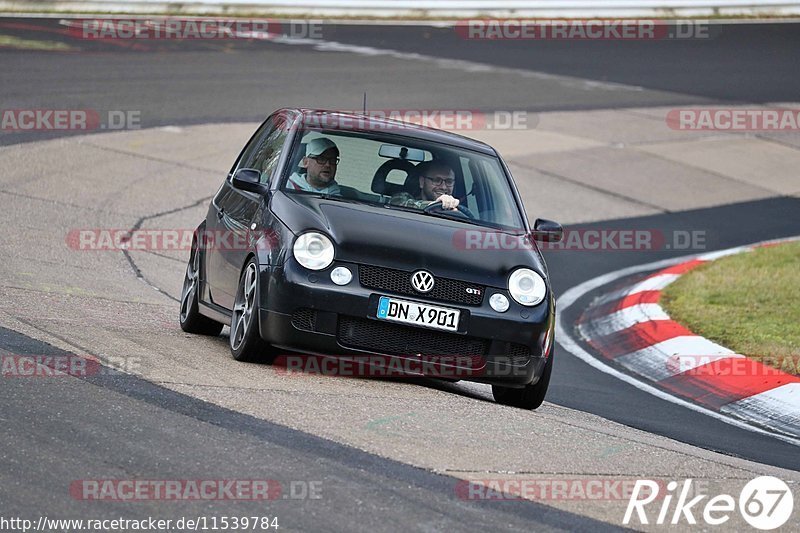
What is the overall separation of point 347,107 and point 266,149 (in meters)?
10.7

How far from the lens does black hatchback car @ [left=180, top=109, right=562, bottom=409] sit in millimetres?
7469

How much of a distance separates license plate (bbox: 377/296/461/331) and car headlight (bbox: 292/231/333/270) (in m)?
0.37

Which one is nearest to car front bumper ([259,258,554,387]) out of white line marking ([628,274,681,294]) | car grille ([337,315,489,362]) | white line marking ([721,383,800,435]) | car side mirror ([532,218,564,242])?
car grille ([337,315,489,362])

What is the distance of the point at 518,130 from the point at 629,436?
13.2 m

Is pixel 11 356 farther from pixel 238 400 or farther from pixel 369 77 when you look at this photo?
pixel 369 77

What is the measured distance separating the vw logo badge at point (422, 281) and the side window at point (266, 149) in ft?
4.94

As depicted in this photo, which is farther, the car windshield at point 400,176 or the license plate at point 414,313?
the car windshield at point 400,176

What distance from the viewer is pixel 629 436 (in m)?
7.30

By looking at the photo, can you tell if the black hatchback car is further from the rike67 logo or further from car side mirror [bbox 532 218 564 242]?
the rike67 logo

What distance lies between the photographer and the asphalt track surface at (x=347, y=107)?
217 inches

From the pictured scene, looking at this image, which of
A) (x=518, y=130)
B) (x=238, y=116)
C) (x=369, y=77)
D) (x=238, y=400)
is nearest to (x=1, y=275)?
(x=238, y=400)

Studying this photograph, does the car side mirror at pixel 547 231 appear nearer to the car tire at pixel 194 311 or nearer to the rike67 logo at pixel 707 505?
the car tire at pixel 194 311

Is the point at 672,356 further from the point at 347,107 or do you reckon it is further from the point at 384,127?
the point at 347,107

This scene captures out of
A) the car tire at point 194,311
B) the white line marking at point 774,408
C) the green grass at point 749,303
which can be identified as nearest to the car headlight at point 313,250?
the car tire at point 194,311
